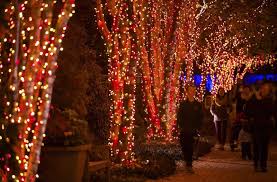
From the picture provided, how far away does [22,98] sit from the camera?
21.1 feet

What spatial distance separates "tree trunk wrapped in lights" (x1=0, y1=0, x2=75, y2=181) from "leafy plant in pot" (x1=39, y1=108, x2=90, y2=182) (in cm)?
181

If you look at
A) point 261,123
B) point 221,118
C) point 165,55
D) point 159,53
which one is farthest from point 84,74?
point 221,118

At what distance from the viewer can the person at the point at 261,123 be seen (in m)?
12.2

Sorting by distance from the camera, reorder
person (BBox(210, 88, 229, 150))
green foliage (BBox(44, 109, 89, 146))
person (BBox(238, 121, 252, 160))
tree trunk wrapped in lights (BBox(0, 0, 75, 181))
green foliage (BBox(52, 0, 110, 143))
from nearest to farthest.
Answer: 1. tree trunk wrapped in lights (BBox(0, 0, 75, 181))
2. green foliage (BBox(44, 109, 89, 146))
3. green foliage (BBox(52, 0, 110, 143))
4. person (BBox(238, 121, 252, 160))
5. person (BBox(210, 88, 229, 150))

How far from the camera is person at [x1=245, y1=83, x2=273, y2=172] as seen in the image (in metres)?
12.2

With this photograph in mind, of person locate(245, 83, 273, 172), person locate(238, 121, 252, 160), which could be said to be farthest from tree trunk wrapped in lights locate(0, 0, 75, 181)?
person locate(238, 121, 252, 160)

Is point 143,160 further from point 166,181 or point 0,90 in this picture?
point 0,90

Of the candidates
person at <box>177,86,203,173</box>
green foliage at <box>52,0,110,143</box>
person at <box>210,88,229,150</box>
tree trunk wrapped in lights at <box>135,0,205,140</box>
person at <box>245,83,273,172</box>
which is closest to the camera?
green foliage at <box>52,0,110,143</box>

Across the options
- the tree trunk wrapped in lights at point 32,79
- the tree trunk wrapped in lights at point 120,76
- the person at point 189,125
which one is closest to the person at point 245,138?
the person at point 189,125

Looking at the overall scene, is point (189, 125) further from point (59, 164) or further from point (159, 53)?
point (159, 53)

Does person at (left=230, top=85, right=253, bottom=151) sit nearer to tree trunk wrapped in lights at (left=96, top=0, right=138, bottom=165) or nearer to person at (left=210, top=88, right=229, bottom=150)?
person at (left=210, top=88, right=229, bottom=150)

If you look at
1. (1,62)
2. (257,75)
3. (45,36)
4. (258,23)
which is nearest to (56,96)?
(1,62)

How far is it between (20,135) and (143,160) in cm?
622

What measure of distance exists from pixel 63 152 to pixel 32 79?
235 cm
